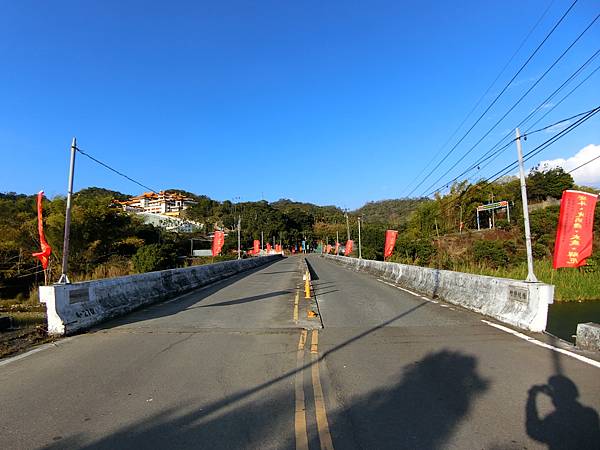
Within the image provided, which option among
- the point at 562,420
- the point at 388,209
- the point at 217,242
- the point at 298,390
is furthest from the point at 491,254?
the point at 388,209

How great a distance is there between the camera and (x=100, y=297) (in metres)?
11.4

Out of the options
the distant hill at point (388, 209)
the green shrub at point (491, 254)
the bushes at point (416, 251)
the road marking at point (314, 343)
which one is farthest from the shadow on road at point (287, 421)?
the distant hill at point (388, 209)

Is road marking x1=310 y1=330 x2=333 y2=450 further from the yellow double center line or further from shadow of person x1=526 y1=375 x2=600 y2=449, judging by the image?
shadow of person x1=526 y1=375 x2=600 y2=449

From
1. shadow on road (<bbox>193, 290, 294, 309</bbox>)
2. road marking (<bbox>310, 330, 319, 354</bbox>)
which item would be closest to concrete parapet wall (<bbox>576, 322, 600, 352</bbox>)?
road marking (<bbox>310, 330, 319, 354</bbox>)

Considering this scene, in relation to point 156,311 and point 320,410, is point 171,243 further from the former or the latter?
point 320,410

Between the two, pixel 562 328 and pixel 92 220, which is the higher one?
pixel 92 220

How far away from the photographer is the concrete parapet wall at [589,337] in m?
7.58

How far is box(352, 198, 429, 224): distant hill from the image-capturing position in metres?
139

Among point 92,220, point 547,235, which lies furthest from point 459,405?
point 547,235

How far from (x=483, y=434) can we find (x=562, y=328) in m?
12.6

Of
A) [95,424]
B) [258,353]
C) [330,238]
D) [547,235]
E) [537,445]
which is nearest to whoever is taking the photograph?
[537,445]

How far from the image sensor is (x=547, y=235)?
158 ft

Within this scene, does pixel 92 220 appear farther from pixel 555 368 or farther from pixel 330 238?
pixel 330 238

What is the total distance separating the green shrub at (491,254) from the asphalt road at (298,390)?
38.1 metres
